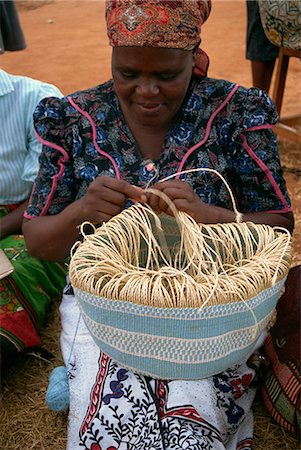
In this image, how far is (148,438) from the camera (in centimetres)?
137

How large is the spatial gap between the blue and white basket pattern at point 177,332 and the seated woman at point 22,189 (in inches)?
33.8

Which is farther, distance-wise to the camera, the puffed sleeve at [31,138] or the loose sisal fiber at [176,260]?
the puffed sleeve at [31,138]

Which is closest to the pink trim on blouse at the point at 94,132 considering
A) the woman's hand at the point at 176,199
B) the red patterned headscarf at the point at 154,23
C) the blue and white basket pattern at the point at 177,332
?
the red patterned headscarf at the point at 154,23

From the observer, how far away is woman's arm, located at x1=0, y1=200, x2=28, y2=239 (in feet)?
7.42

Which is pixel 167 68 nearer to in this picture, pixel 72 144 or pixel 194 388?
pixel 72 144

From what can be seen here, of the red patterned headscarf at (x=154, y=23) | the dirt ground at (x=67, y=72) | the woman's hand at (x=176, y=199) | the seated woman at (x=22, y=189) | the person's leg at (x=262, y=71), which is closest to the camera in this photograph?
the woman's hand at (x=176, y=199)

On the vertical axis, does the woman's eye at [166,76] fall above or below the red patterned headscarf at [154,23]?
below

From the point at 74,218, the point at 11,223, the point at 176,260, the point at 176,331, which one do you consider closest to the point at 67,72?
the point at 11,223

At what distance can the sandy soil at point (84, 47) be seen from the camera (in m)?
6.13

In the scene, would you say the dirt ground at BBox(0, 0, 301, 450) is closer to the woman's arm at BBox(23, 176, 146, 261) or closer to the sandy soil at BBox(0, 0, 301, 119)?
the sandy soil at BBox(0, 0, 301, 119)

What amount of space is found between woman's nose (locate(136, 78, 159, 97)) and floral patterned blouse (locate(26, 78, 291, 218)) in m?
0.18

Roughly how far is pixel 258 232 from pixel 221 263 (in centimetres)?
12

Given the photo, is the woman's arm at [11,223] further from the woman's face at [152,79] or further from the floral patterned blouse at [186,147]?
the woman's face at [152,79]

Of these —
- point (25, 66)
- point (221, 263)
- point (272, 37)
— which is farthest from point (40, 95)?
point (25, 66)
